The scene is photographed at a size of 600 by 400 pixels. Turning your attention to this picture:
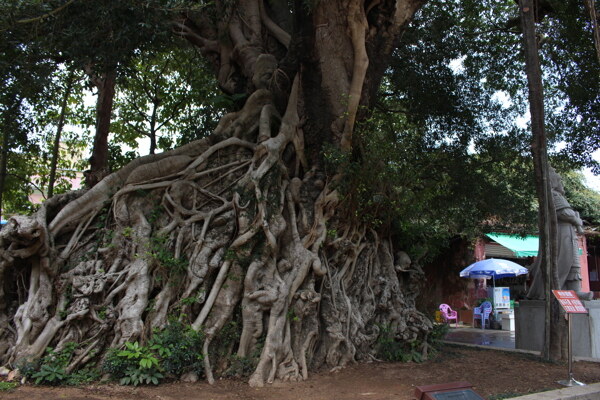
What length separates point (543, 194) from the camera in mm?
8234

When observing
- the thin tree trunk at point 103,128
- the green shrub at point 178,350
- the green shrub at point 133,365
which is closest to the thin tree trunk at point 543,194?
the green shrub at point 178,350

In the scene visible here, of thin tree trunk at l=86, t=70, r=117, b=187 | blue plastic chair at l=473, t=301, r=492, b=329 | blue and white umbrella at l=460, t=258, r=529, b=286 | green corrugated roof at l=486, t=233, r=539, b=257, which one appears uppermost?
thin tree trunk at l=86, t=70, r=117, b=187

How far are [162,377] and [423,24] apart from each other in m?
9.85

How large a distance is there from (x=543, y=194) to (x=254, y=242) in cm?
490

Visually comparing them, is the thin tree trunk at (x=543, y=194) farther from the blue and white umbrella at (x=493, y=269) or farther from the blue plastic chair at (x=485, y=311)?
the blue plastic chair at (x=485, y=311)

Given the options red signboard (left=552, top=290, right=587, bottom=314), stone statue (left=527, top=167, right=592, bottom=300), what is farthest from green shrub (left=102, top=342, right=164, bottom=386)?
stone statue (left=527, top=167, right=592, bottom=300)

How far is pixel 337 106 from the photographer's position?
8.03 meters

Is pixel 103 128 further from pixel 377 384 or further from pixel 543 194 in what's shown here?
pixel 543 194

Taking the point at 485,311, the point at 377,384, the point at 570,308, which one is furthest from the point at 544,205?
the point at 485,311

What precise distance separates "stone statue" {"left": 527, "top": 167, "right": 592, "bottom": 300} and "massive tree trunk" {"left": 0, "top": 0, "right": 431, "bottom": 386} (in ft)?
8.55

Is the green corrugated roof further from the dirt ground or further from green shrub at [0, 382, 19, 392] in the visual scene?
green shrub at [0, 382, 19, 392]

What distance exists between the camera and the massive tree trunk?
6.12 meters

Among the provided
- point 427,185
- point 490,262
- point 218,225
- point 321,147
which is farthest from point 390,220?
point 490,262

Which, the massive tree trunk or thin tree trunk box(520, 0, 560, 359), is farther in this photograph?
thin tree trunk box(520, 0, 560, 359)
